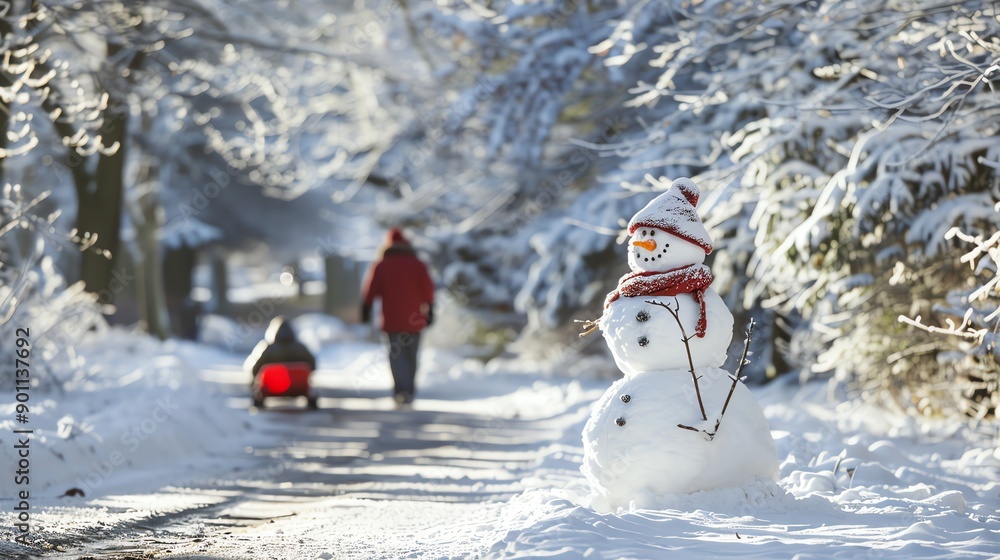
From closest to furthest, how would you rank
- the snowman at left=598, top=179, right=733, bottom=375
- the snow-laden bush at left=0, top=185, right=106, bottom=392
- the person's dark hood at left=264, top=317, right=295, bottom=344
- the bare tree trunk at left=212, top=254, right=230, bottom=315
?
1. the snowman at left=598, top=179, right=733, bottom=375
2. the snow-laden bush at left=0, top=185, right=106, bottom=392
3. the person's dark hood at left=264, top=317, right=295, bottom=344
4. the bare tree trunk at left=212, top=254, right=230, bottom=315

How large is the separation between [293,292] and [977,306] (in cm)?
4775

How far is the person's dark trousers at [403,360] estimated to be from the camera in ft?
48.7

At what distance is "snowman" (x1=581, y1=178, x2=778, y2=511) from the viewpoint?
6.23 meters

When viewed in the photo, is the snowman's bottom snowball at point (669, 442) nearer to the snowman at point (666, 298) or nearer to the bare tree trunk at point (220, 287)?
the snowman at point (666, 298)

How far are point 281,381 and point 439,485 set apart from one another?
575 cm

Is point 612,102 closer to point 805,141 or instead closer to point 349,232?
point 805,141

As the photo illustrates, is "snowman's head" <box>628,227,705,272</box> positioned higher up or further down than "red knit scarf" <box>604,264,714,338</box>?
higher up

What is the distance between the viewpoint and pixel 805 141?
10.2 metres

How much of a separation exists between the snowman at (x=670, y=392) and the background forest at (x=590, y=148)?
104 cm

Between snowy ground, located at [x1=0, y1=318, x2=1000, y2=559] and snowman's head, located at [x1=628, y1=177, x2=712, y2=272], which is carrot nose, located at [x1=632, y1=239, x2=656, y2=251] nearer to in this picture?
snowman's head, located at [x1=628, y1=177, x2=712, y2=272]

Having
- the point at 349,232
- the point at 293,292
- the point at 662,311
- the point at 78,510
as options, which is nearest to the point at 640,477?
the point at 662,311

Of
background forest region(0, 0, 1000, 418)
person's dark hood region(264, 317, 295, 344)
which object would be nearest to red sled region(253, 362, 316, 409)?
person's dark hood region(264, 317, 295, 344)

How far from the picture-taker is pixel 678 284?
6414 mm

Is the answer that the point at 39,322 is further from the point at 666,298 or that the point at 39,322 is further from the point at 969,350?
the point at 969,350
